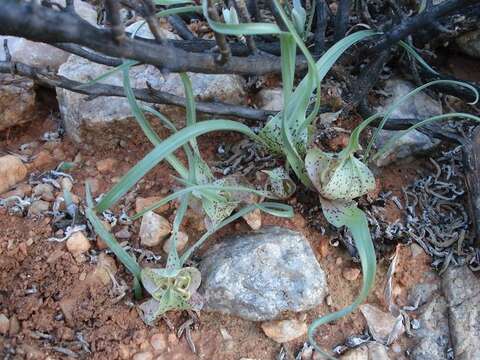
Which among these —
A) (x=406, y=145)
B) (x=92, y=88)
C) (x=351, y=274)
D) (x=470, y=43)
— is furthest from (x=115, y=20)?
(x=470, y=43)

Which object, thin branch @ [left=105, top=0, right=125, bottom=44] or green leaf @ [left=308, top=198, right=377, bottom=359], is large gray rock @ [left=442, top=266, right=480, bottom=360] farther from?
thin branch @ [left=105, top=0, right=125, bottom=44]

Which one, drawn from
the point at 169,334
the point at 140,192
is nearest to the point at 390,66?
the point at 140,192

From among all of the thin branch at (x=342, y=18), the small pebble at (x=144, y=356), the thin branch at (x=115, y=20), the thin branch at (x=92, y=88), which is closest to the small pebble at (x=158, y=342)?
the small pebble at (x=144, y=356)

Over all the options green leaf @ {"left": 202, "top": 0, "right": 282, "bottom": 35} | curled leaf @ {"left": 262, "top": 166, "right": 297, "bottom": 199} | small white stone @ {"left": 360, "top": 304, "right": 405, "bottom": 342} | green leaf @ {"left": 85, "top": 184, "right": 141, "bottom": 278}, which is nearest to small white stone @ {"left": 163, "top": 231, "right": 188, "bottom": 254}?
green leaf @ {"left": 85, "top": 184, "right": 141, "bottom": 278}

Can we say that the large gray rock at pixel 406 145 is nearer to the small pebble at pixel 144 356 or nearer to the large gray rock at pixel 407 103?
the large gray rock at pixel 407 103

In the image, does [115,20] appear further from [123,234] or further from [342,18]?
[342,18]

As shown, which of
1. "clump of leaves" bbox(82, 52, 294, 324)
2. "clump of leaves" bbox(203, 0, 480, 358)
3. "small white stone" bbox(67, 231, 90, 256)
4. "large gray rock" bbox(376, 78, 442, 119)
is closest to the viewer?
"clump of leaves" bbox(82, 52, 294, 324)
